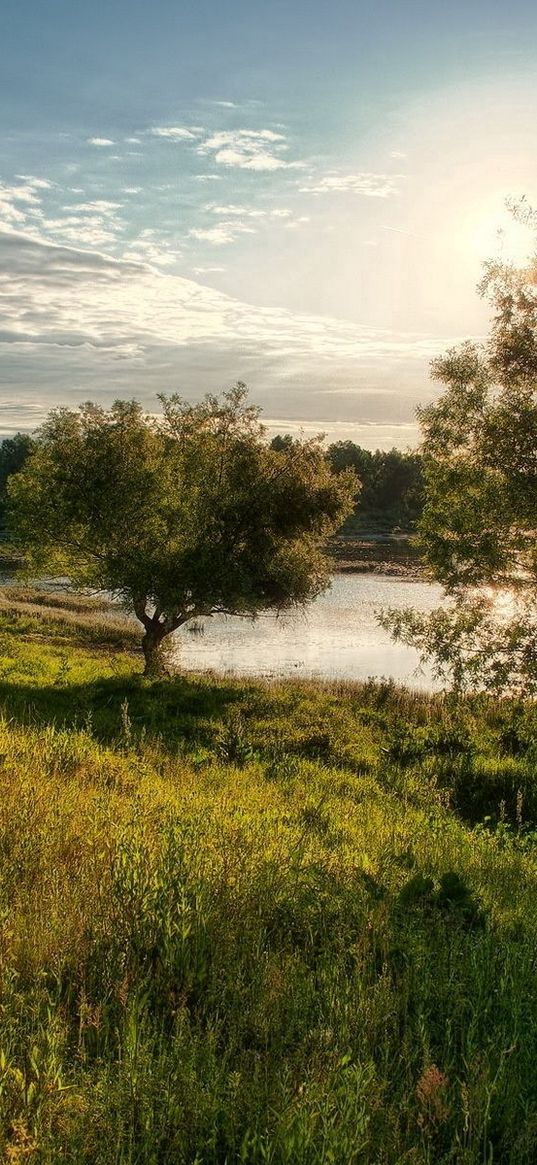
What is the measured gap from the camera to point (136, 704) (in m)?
22.0

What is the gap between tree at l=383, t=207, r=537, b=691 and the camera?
21.4 m

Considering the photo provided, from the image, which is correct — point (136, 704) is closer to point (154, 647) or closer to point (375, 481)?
point (154, 647)

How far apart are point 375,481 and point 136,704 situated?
5366 inches

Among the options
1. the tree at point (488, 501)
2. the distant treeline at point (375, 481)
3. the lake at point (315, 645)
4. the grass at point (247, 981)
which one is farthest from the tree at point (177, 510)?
the distant treeline at point (375, 481)

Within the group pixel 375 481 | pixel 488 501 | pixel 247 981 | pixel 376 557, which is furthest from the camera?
pixel 375 481

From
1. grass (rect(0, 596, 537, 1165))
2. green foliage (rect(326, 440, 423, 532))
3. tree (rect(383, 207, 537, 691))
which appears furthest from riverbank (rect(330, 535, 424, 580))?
grass (rect(0, 596, 537, 1165))

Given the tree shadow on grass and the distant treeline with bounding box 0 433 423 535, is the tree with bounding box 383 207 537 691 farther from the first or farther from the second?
the distant treeline with bounding box 0 433 423 535

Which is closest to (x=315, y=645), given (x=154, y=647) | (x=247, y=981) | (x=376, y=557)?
(x=154, y=647)

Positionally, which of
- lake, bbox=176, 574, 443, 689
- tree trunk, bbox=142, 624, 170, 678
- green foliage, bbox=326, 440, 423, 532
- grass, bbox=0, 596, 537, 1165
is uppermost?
green foliage, bbox=326, 440, 423, 532

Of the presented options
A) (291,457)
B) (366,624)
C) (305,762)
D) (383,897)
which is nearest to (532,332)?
(291,457)

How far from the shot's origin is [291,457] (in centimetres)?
3156

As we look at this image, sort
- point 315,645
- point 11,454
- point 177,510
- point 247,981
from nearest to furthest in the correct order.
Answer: point 247,981 < point 177,510 < point 315,645 < point 11,454

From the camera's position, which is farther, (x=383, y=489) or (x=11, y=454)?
(x=11, y=454)

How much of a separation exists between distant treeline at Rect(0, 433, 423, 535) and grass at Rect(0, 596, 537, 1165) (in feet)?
394
